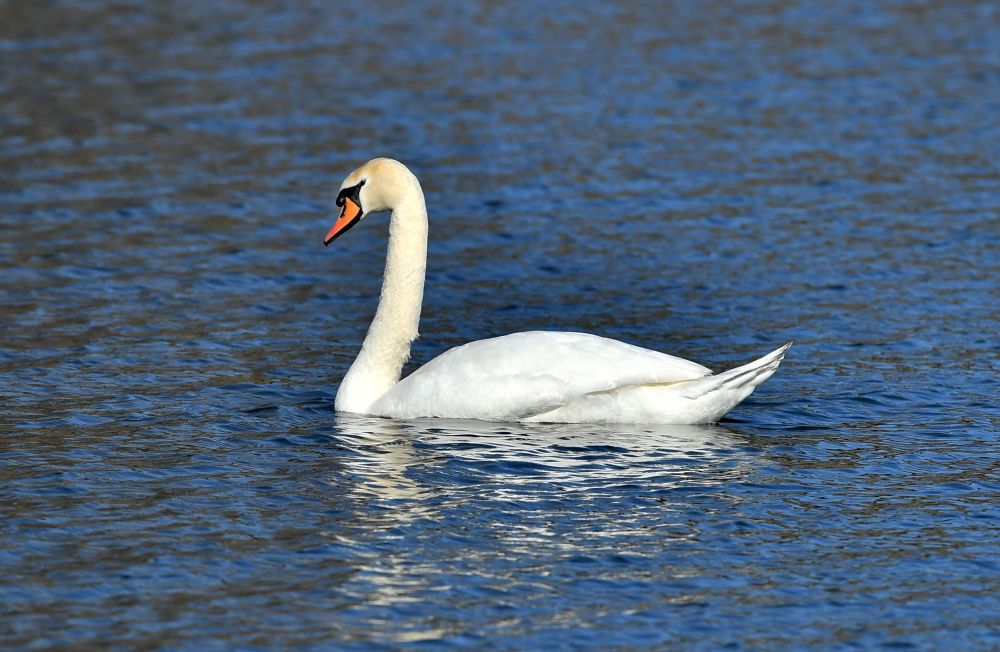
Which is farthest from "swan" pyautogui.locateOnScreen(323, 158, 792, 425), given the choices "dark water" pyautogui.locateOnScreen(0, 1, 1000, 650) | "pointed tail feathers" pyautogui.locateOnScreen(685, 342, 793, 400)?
"dark water" pyautogui.locateOnScreen(0, 1, 1000, 650)

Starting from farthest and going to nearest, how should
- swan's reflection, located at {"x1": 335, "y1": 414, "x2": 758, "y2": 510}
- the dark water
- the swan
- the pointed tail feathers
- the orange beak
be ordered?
the orange beak < the swan < the pointed tail feathers < swan's reflection, located at {"x1": 335, "y1": 414, "x2": 758, "y2": 510} < the dark water

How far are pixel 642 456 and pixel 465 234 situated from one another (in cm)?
753

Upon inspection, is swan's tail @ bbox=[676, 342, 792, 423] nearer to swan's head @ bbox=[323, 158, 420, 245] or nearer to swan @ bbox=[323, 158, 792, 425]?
swan @ bbox=[323, 158, 792, 425]

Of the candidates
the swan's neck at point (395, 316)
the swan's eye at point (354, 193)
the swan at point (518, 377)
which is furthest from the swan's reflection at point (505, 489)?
the swan's eye at point (354, 193)

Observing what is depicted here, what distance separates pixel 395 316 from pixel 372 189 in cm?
99

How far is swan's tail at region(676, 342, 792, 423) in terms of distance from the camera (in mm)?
11219

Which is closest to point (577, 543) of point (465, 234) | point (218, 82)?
point (465, 234)

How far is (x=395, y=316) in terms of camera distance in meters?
12.6

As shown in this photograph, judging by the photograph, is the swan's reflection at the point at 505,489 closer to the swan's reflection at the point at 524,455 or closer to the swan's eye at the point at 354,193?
the swan's reflection at the point at 524,455

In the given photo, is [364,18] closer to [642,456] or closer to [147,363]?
[147,363]

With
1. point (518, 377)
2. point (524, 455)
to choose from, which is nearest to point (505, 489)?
point (524, 455)

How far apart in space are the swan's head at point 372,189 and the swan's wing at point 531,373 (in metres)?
1.30

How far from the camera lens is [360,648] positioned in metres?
8.06

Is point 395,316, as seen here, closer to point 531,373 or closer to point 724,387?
point 531,373
